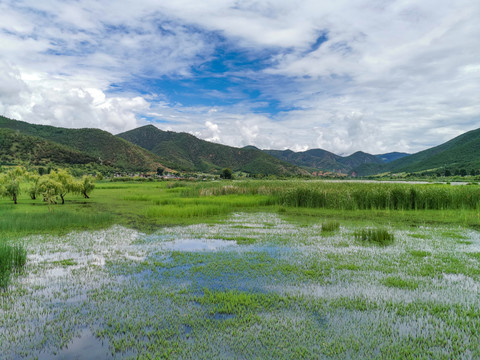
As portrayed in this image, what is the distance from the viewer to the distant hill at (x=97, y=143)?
127812 mm

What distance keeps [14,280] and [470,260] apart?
56.6 feet

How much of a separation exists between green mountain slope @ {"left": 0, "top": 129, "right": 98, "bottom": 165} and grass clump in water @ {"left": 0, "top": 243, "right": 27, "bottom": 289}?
88.3 metres

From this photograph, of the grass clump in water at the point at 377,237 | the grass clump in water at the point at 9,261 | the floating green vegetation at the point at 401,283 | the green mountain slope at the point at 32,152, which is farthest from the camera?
the green mountain slope at the point at 32,152

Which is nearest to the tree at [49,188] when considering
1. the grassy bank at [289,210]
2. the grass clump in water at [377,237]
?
the grassy bank at [289,210]

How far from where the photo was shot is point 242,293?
8492 mm

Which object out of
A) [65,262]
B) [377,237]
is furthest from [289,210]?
[65,262]

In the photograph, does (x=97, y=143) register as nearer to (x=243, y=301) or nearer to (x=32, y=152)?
(x=32, y=152)

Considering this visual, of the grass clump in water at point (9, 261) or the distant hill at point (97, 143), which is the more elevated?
the distant hill at point (97, 143)

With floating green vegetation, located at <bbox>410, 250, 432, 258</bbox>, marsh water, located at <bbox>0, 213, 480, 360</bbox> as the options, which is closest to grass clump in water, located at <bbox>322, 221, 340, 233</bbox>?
marsh water, located at <bbox>0, 213, 480, 360</bbox>

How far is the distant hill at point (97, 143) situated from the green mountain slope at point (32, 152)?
19118 millimetres

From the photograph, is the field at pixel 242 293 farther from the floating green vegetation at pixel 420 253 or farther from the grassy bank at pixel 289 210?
the grassy bank at pixel 289 210

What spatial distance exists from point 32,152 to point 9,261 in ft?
337

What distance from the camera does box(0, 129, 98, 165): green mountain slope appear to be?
87269 millimetres

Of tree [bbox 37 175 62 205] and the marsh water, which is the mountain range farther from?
the marsh water
